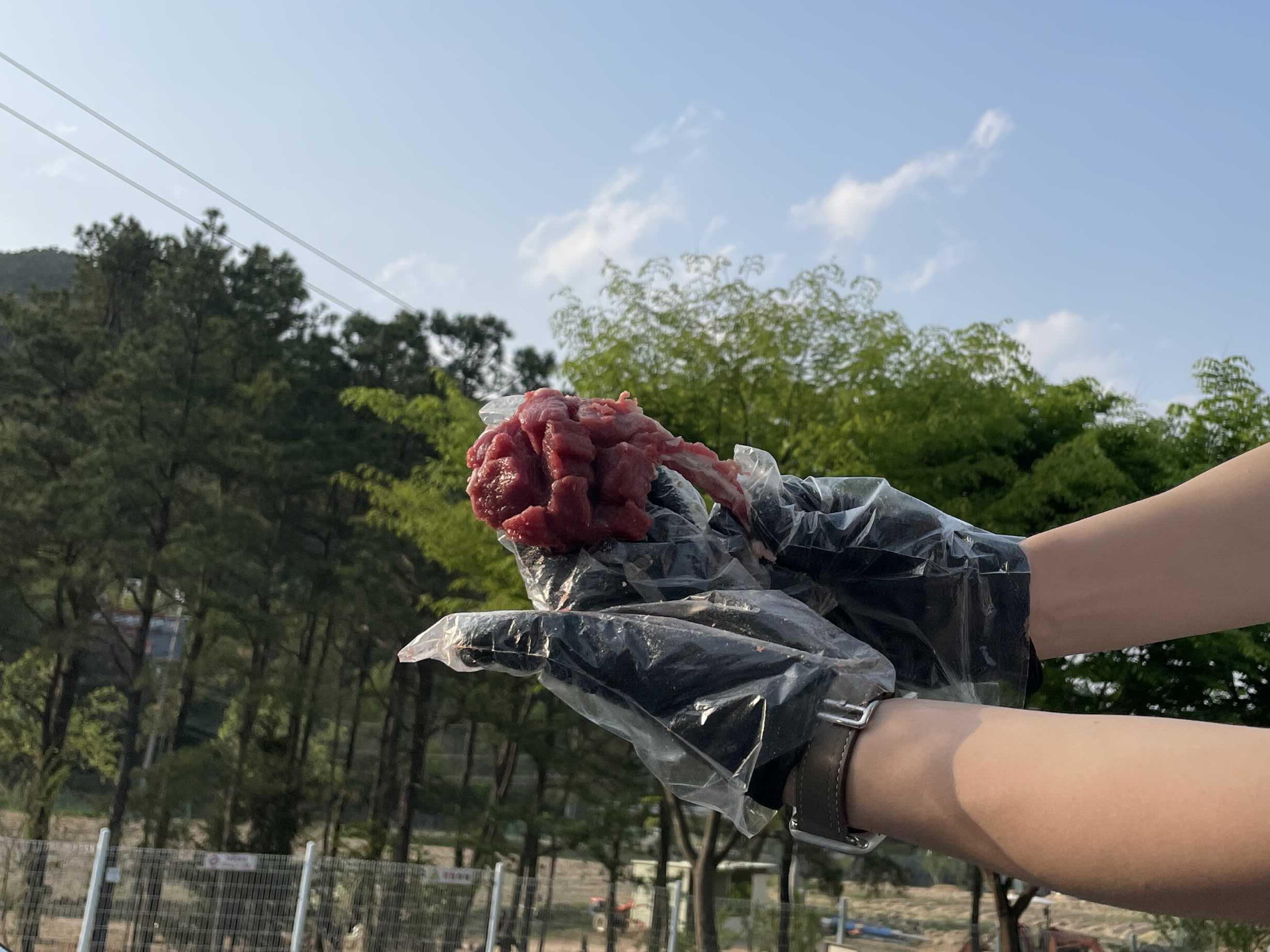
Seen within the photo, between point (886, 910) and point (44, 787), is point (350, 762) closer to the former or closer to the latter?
point (44, 787)

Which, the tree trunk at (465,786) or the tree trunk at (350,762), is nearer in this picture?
the tree trunk at (465,786)

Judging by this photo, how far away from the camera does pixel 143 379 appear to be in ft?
76.1

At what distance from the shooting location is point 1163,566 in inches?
63.2

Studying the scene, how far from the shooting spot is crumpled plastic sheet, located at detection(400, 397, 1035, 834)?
4.04 ft

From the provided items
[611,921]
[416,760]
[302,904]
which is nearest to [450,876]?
[302,904]

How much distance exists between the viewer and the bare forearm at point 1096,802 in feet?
2.85

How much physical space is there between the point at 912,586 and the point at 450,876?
13098 millimetres

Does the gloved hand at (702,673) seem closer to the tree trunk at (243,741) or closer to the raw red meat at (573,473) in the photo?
the raw red meat at (573,473)

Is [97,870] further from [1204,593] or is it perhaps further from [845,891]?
[845,891]

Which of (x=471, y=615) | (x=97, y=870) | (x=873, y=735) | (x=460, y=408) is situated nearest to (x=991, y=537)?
(x=873, y=735)

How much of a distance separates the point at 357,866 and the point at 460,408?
719cm

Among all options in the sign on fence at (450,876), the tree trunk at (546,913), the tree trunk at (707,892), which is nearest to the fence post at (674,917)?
the tree trunk at (707,892)

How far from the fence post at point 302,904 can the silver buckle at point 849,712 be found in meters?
10.8

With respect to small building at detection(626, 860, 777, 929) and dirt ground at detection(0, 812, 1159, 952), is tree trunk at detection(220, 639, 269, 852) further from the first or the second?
small building at detection(626, 860, 777, 929)
